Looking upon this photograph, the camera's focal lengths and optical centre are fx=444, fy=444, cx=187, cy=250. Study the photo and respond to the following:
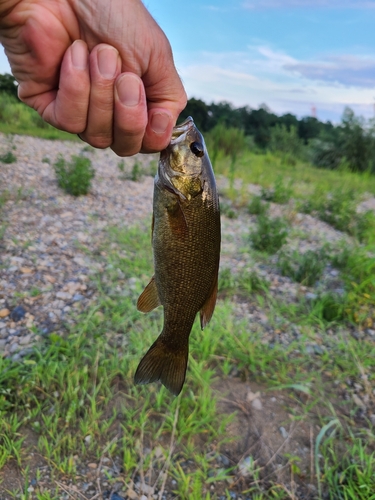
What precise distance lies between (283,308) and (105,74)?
9.25 ft

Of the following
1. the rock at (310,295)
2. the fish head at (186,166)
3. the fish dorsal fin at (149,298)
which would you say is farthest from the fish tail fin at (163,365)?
the rock at (310,295)

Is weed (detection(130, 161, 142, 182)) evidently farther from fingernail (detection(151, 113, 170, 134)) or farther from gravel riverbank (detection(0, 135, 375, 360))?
fingernail (detection(151, 113, 170, 134))

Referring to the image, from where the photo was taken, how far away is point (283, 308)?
12.8 ft

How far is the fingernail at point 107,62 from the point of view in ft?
5.29

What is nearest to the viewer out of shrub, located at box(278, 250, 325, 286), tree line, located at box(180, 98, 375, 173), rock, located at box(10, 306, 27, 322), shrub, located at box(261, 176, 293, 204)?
rock, located at box(10, 306, 27, 322)

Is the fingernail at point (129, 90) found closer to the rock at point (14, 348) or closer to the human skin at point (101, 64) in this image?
the human skin at point (101, 64)

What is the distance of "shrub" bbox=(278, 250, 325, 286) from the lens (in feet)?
14.8

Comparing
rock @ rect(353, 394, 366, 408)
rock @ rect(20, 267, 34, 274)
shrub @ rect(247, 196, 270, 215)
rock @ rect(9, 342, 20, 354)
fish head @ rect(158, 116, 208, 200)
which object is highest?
fish head @ rect(158, 116, 208, 200)

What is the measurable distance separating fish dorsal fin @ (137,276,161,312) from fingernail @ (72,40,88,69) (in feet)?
2.87

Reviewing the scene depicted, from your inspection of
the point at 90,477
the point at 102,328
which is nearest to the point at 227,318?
the point at 102,328

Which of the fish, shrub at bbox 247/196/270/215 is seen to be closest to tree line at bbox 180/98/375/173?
shrub at bbox 247/196/270/215

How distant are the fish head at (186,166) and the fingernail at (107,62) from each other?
1.14ft

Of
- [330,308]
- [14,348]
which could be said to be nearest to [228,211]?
[330,308]

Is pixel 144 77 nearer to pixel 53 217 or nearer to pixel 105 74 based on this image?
pixel 105 74
